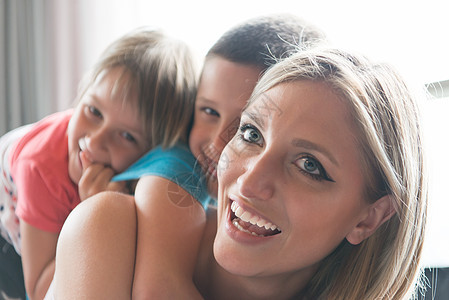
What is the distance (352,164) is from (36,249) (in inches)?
35.2

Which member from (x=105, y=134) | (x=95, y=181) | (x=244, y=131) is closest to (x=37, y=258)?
(x=95, y=181)

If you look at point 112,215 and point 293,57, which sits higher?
point 293,57

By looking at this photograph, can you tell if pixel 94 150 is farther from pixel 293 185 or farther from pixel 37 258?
pixel 293 185

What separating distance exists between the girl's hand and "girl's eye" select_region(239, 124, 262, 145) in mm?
473

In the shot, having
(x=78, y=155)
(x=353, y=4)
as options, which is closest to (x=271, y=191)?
(x=78, y=155)

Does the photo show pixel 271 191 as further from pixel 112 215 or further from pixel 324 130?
pixel 112 215

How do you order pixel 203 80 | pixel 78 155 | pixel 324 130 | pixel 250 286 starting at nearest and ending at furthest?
pixel 324 130
pixel 250 286
pixel 203 80
pixel 78 155

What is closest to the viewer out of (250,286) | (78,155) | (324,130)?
(324,130)

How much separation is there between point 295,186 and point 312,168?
44 millimetres

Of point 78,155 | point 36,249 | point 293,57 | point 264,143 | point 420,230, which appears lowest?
point 36,249

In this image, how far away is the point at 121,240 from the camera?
0.97 meters

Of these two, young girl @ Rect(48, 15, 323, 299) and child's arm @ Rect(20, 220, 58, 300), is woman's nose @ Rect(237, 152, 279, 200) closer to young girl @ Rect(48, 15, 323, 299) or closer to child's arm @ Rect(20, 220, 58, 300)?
young girl @ Rect(48, 15, 323, 299)

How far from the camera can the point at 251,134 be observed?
935mm

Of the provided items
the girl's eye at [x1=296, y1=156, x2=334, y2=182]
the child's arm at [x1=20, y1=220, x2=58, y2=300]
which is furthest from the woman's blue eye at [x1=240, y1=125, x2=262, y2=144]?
the child's arm at [x1=20, y1=220, x2=58, y2=300]
